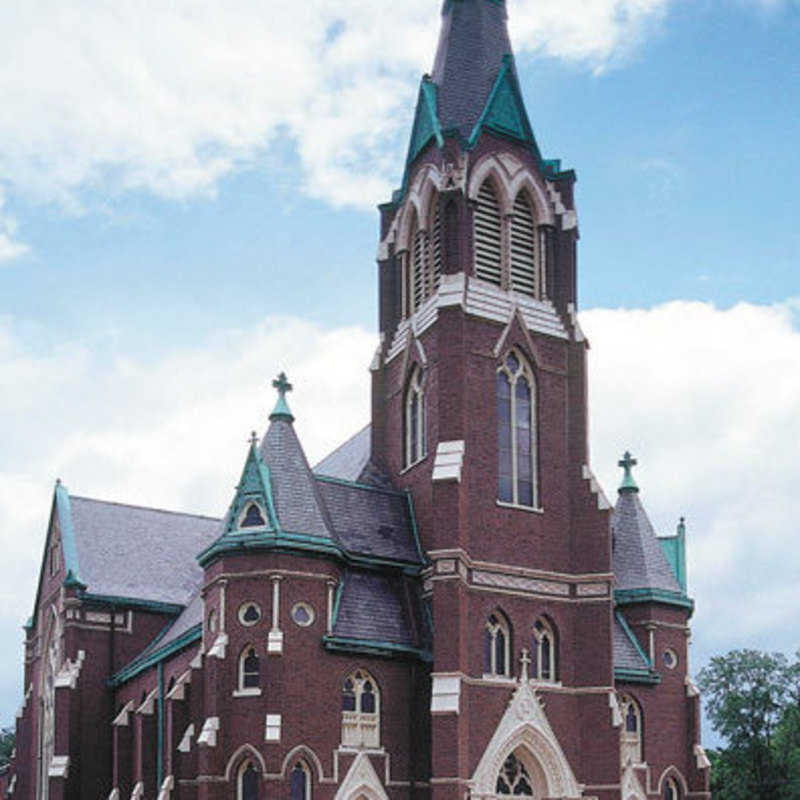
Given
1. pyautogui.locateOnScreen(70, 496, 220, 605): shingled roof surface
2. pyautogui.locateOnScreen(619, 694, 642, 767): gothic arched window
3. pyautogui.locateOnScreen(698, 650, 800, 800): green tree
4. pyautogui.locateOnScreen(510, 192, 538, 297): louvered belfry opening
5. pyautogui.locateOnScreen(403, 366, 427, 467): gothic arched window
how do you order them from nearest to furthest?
1. pyautogui.locateOnScreen(403, 366, 427, 467): gothic arched window
2. pyautogui.locateOnScreen(619, 694, 642, 767): gothic arched window
3. pyautogui.locateOnScreen(510, 192, 538, 297): louvered belfry opening
4. pyautogui.locateOnScreen(70, 496, 220, 605): shingled roof surface
5. pyautogui.locateOnScreen(698, 650, 800, 800): green tree

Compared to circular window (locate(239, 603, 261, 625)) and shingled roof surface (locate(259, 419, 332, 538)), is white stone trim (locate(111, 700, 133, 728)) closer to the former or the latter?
circular window (locate(239, 603, 261, 625))

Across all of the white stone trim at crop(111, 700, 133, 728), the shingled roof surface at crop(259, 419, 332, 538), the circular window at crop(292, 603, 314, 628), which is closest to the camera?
the circular window at crop(292, 603, 314, 628)

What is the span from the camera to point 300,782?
39.5m

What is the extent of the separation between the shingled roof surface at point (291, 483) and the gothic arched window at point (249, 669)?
3.75 m

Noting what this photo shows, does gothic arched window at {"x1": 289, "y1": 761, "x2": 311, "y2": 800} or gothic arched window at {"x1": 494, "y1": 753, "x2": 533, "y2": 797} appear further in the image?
gothic arched window at {"x1": 494, "y1": 753, "x2": 533, "y2": 797}

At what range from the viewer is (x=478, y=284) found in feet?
150

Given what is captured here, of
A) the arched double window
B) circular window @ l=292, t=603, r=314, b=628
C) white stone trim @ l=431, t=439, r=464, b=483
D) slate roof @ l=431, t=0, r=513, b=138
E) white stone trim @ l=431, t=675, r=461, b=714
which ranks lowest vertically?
the arched double window

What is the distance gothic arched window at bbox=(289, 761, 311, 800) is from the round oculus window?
15.1m

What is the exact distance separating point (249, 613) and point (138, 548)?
59.8ft

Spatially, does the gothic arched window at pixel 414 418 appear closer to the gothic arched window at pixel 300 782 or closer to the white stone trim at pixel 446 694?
the white stone trim at pixel 446 694

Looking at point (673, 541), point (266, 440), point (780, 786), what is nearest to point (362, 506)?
point (266, 440)

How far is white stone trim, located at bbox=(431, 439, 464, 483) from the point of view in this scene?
4209 cm

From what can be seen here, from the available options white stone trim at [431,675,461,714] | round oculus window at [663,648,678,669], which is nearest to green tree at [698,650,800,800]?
round oculus window at [663,648,678,669]

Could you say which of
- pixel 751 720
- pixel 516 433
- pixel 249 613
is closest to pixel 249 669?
pixel 249 613
